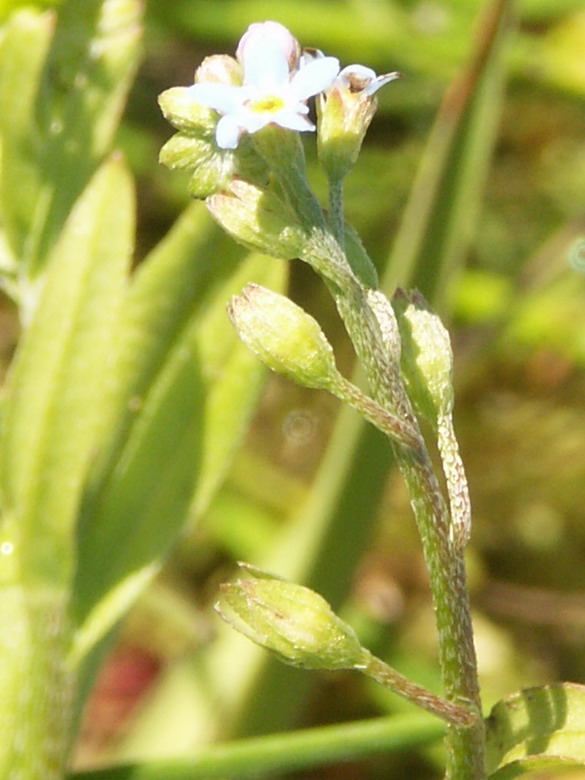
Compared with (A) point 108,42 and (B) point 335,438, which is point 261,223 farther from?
(B) point 335,438

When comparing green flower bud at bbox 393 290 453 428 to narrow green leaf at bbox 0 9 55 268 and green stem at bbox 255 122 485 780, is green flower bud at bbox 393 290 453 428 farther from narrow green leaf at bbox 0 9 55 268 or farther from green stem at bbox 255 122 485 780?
narrow green leaf at bbox 0 9 55 268

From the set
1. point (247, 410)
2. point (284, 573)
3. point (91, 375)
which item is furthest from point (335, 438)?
point (91, 375)

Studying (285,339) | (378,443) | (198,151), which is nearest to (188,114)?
(198,151)

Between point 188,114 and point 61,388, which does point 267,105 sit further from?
point 61,388

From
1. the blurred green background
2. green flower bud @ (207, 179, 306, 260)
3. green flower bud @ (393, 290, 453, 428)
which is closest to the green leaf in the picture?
green flower bud @ (393, 290, 453, 428)

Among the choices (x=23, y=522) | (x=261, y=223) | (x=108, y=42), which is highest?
(x=108, y=42)

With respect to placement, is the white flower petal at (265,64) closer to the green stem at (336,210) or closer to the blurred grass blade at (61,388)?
the green stem at (336,210)

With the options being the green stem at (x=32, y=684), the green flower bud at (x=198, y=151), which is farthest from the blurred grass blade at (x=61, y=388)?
the green flower bud at (x=198, y=151)

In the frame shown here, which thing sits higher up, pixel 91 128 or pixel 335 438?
pixel 91 128
